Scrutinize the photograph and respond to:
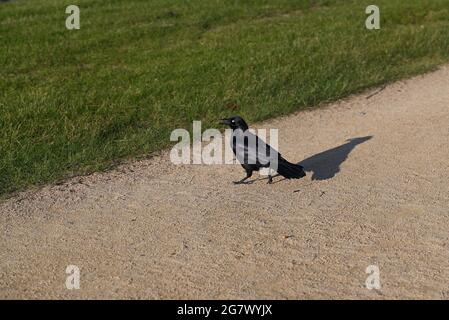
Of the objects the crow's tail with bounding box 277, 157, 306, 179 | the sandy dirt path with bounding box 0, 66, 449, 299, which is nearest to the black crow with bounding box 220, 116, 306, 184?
the crow's tail with bounding box 277, 157, 306, 179

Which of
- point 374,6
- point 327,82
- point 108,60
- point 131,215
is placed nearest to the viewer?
point 131,215

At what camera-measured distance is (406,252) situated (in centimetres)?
625

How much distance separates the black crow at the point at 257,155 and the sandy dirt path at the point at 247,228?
11.9 inches

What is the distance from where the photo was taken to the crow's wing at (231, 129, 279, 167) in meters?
7.18

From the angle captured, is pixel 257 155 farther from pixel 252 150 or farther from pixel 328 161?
pixel 328 161

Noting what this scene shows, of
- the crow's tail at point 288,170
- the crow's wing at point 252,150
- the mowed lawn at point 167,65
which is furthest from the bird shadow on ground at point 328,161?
the mowed lawn at point 167,65

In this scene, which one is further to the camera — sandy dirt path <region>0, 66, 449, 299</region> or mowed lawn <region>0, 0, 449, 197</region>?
mowed lawn <region>0, 0, 449, 197</region>

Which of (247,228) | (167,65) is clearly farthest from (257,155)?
(167,65)

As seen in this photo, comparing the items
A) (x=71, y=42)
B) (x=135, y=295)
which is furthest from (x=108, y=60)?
(x=135, y=295)

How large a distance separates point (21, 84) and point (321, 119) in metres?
4.70

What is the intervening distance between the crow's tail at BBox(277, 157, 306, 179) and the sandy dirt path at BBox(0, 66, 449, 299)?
0.82ft

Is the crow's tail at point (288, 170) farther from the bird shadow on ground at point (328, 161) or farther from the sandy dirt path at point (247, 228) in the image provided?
the bird shadow on ground at point (328, 161)

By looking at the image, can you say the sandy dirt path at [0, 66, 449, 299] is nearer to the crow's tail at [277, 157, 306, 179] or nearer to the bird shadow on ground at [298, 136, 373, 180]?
the bird shadow on ground at [298, 136, 373, 180]

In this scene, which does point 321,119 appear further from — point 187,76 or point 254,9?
point 254,9
